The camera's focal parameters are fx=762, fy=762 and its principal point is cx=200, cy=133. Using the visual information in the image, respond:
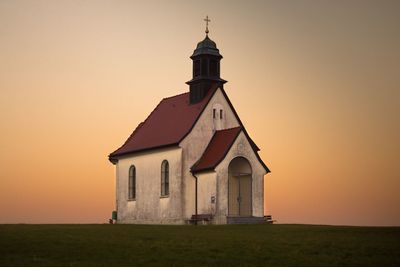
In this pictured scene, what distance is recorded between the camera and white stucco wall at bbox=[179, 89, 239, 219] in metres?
53.6

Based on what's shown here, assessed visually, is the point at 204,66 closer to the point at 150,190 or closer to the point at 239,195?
the point at 239,195

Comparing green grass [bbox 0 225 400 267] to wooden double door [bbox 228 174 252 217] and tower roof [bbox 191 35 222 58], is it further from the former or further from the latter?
tower roof [bbox 191 35 222 58]

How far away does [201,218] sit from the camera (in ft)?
170

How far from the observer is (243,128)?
52469mm

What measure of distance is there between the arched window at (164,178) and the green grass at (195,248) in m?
16.3

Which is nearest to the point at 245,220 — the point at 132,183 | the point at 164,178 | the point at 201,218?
the point at 201,218

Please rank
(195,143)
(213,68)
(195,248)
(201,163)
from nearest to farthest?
1. (195,248)
2. (201,163)
3. (195,143)
4. (213,68)

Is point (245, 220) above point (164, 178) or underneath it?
underneath

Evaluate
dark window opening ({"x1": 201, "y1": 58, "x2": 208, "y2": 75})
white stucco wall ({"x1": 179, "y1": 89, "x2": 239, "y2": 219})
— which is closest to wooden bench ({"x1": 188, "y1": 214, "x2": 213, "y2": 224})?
white stucco wall ({"x1": 179, "y1": 89, "x2": 239, "y2": 219})

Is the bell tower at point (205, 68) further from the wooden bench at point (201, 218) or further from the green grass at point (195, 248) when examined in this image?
the green grass at point (195, 248)

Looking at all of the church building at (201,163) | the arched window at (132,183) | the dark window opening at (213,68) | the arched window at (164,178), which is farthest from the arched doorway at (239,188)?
the arched window at (132,183)

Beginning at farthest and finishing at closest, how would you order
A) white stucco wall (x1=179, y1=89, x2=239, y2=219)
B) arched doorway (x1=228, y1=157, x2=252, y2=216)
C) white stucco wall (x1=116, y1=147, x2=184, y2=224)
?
1. white stucco wall (x1=116, y1=147, x2=184, y2=224)
2. arched doorway (x1=228, y1=157, x2=252, y2=216)
3. white stucco wall (x1=179, y1=89, x2=239, y2=219)

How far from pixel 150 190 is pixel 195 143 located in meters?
5.53

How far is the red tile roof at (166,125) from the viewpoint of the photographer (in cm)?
5500
